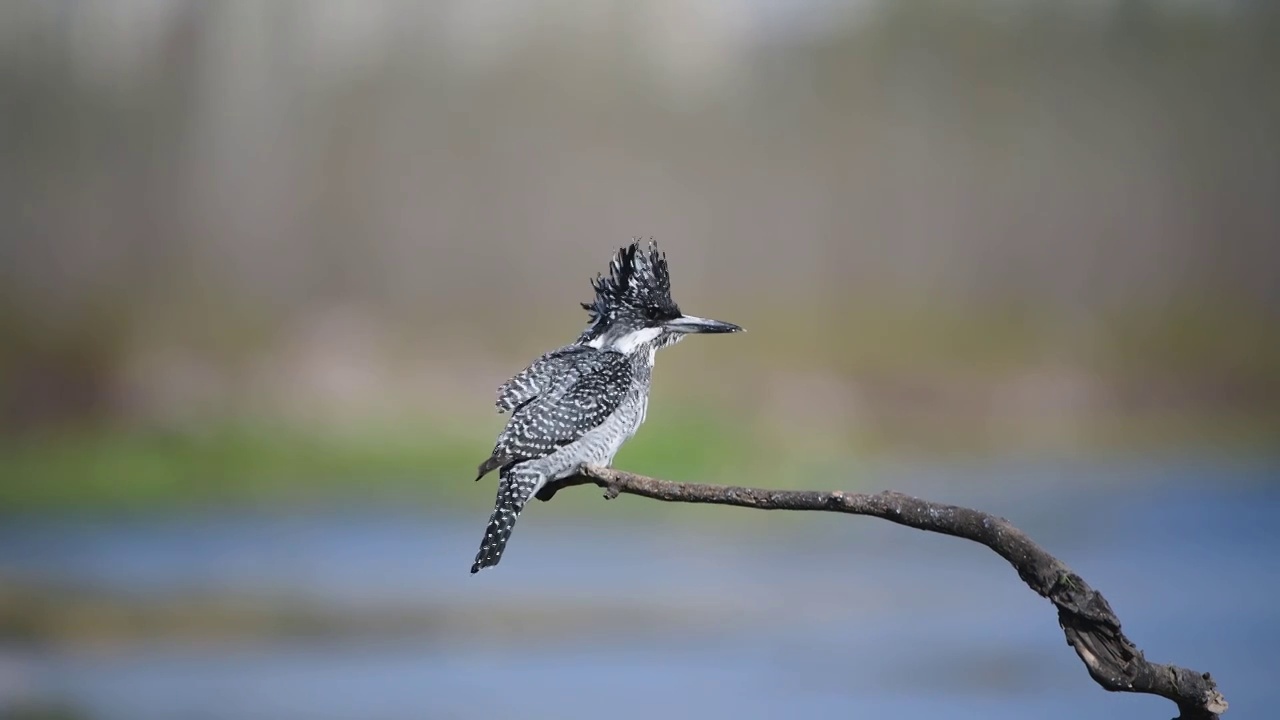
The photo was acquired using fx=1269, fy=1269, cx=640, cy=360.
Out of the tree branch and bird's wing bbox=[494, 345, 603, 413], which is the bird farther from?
the tree branch

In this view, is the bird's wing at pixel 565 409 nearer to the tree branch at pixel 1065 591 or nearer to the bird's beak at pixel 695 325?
the bird's beak at pixel 695 325

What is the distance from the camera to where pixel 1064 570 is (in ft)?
7.38

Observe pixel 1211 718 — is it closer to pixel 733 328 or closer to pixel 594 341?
pixel 733 328

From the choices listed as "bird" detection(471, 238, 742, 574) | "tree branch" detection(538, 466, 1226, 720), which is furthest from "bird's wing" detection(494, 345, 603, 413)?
"tree branch" detection(538, 466, 1226, 720)

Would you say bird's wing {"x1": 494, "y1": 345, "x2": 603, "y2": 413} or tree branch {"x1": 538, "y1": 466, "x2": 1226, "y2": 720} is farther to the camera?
bird's wing {"x1": 494, "y1": 345, "x2": 603, "y2": 413}

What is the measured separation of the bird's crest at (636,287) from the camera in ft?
10.9

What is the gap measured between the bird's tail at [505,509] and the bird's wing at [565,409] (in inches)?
1.8

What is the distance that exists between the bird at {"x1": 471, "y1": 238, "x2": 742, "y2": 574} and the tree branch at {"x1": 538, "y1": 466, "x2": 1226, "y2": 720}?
0.77m

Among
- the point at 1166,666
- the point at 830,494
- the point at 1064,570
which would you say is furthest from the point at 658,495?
the point at 1166,666

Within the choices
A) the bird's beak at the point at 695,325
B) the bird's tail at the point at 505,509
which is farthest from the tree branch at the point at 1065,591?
the bird's beak at the point at 695,325

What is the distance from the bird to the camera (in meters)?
3.04

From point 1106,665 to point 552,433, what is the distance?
4.46 ft

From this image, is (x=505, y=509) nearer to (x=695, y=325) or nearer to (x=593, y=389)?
(x=593, y=389)

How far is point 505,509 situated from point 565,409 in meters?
0.32
